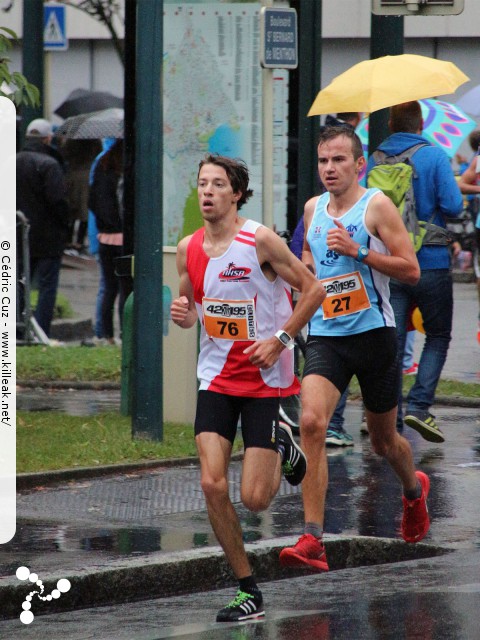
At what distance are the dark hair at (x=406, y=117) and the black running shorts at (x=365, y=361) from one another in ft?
9.28

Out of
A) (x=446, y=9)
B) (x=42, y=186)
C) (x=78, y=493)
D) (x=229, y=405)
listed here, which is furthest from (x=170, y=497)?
(x=42, y=186)

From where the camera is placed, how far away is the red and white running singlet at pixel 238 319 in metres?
6.21

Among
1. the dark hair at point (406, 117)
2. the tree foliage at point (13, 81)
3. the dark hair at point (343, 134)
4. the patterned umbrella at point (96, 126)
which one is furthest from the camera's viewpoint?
the patterned umbrella at point (96, 126)

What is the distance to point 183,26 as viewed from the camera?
34.0ft

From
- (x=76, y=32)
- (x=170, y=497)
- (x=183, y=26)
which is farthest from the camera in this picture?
(x=76, y=32)

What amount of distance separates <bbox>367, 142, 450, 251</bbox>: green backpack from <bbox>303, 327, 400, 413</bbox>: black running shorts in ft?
7.75

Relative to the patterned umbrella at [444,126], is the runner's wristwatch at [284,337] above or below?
below

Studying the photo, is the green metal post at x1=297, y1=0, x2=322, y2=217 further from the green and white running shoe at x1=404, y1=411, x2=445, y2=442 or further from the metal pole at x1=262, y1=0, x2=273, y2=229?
the green and white running shoe at x1=404, y1=411, x2=445, y2=442

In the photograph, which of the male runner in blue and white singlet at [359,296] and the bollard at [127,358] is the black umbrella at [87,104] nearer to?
the bollard at [127,358]

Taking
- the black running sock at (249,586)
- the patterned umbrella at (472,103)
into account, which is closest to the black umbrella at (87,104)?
the patterned umbrella at (472,103)

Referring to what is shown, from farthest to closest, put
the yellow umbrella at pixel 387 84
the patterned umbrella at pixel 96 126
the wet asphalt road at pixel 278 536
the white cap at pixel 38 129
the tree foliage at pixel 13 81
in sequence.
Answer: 1. the patterned umbrella at pixel 96 126
2. the white cap at pixel 38 129
3. the yellow umbrella at pixel 387 84
4. the tree foliage at pixel 13 81
5. the wet asphalt road at pixel 278 536

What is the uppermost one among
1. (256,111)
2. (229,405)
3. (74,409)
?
(256,111)

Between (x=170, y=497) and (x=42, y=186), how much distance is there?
7.66m

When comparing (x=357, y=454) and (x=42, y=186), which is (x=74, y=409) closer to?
(x=357, y=454)
